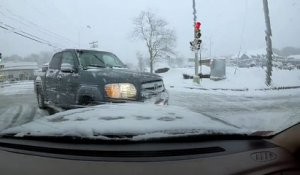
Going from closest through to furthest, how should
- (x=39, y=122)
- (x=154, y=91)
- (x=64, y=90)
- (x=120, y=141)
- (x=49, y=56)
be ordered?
1. (x=120, y=141)
2. (x=39, y=122)
3. (x=154, y=91)
4. (x=64, y=90)
5. (x=49, y=56)

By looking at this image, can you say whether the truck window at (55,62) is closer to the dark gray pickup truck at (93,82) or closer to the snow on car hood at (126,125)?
the dark gray pickup truck at (93,82)

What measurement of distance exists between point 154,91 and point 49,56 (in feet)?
13.0

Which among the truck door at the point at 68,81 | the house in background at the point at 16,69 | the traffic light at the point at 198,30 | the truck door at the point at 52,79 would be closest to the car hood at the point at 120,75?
the truck door at the point at 68,81

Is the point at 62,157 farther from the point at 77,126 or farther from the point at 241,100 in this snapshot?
the point at 241,100

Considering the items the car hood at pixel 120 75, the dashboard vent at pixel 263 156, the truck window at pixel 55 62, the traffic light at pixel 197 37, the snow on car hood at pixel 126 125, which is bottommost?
the dashboard vent at pixel 263 156

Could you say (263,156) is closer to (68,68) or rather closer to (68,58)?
(68,68)

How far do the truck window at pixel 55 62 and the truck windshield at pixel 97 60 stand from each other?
1002 mm

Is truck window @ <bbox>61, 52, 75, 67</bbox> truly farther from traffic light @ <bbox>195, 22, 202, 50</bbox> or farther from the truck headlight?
traffic light @ <bbox>195, 22, 202, 50</bbox>

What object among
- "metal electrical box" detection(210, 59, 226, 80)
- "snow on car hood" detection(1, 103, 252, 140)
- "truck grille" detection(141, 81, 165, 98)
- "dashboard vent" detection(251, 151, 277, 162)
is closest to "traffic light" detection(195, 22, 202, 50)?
"metal electrical box" detection(210, 59, 226, 80)

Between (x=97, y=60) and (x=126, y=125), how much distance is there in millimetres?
5592

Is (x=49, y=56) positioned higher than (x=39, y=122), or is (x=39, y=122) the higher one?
(x=49, y=56)

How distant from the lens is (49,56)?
9562mm

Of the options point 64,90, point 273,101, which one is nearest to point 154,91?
point 64,90

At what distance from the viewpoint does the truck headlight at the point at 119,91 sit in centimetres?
626
